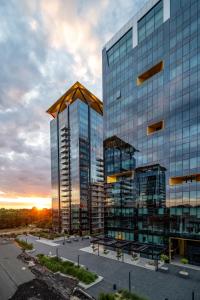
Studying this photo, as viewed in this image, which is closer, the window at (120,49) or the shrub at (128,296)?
the shrub at (128,296)

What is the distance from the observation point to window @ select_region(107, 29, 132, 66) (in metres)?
53.5

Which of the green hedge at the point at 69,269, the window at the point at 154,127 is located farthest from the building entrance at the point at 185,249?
the window at the point at 154,127

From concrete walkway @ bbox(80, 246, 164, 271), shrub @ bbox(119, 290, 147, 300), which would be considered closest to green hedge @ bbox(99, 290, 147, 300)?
shrub @ bbox(119, 290, 147, 300)

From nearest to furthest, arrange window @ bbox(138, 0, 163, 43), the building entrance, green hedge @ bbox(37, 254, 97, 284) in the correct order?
Result: green hedge @ bbox(37, 254, 97, 284)
the building entrance
window @ bbox(138, 0, 163, 43)

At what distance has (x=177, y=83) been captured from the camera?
1666 inches

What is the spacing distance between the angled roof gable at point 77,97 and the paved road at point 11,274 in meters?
66.0

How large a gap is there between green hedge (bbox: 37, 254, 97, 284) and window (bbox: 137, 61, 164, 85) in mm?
45178

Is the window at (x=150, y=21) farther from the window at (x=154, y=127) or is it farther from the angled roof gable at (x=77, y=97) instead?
the angled roof gable at (x=77, y=97)

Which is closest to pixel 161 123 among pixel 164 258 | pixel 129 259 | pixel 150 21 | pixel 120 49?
pixel 150 21

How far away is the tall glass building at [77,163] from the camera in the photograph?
80.3 m

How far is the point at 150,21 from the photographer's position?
4800 cm

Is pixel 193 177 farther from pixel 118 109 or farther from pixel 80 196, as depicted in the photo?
pixel 80 196

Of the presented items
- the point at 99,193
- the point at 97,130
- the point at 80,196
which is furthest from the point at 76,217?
the point at 97,130

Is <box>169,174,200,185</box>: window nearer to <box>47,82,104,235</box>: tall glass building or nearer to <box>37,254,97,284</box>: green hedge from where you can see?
<box>37,254,97,284</box>: green hedge
